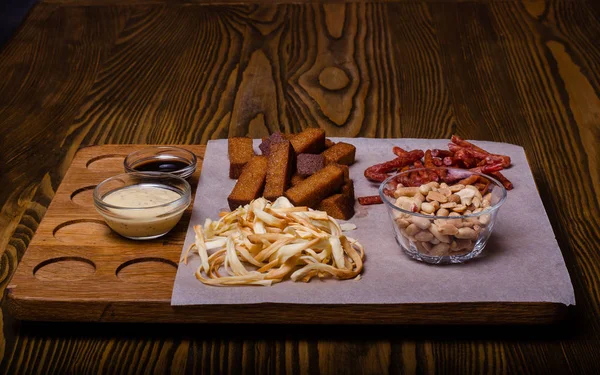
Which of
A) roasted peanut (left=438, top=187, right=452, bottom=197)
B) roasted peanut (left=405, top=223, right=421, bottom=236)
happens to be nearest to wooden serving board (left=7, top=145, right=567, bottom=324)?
roasted peanut (left=405, top=223, right=421, bottom=236)

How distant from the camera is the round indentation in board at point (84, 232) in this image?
278 cm

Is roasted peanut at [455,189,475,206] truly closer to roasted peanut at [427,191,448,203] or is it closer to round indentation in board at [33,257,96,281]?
roasted peanut at [427,191,448,203]

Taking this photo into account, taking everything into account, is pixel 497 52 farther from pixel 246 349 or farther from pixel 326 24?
pixel 246 349

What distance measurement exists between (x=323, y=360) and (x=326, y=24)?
3075 mm

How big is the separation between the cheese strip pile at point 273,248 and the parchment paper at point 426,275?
1.2 inches

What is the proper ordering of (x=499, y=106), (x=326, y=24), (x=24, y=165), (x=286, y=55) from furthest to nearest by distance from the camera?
1. (x=326, y=24)
2. (x=286, y=55)
3. (x=499, y=106)
4. (x=24, y=165)

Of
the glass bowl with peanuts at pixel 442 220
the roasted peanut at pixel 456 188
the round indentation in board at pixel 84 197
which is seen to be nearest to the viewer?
the glass bowl with peanuts at pixel 442 220

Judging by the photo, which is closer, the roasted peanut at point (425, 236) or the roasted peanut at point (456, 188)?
the roasted peanut at point (425, 236)

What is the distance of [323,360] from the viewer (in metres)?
2.41

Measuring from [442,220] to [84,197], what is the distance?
4.18ft

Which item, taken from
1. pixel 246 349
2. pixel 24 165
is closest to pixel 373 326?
pixel 246 349

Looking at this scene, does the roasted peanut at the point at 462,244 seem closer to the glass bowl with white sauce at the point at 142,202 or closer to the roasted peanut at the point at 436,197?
the roasted peanut at the point at 436,197

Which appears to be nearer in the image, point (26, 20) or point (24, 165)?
point (24, 165)

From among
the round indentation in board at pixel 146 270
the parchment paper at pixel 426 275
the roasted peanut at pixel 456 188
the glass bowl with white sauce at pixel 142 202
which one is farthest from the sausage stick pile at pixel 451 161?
the round indentation in board at pixel 146 270
